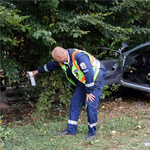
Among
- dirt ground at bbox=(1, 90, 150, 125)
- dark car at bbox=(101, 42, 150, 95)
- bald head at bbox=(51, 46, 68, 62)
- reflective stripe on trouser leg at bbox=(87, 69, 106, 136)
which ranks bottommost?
dirt ground at bbox=(1, 90, 150, 125)

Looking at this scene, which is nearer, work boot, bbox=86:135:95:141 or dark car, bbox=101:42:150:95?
work boot, bbox=86:135:95:141

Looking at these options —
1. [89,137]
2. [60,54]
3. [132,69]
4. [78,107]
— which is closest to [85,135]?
[89,137]

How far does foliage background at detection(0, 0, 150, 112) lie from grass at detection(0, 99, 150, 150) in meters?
0.54

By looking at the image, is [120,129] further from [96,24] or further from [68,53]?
[96,24]

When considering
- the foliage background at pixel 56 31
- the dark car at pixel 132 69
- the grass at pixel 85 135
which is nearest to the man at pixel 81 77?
the grass at pixel 85 135

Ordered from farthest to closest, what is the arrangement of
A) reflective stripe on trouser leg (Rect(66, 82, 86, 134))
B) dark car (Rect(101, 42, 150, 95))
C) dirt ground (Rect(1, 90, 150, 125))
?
dark car (Rect(101, 42, 150, 95))
dirt ground (Rect(1, 90, 150, 125))
reflective stripe on trouser leg (Rect(66, 82, 86, 134))

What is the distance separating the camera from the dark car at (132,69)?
5277 millimetres

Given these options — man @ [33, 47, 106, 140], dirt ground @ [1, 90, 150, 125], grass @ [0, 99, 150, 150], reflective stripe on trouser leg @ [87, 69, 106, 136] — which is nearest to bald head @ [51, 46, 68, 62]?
man @ [33, 47, 106, 140]

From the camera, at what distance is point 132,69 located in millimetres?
5859

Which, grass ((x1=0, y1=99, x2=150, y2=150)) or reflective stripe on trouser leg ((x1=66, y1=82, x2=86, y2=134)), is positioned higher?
reflective stripe on trouser leg ((x1=66, y1=82, x2=86, y2=134))

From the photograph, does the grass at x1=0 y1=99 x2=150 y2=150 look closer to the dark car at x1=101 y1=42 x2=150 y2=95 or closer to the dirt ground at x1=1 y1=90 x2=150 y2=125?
the dirt ground at x1=1 y1=90 x2=150 y2=125

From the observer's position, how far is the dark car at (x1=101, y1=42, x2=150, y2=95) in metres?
5.28

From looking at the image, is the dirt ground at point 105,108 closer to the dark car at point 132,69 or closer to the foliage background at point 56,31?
the dark car at point 132,69

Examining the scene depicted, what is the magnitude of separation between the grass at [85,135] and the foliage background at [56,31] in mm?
543
